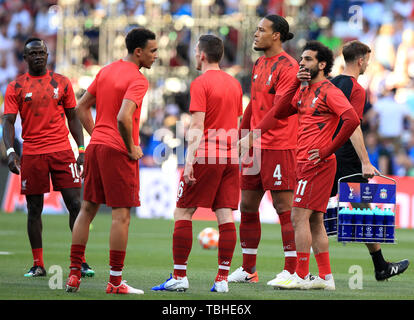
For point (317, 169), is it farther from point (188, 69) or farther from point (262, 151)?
point (188, 69)

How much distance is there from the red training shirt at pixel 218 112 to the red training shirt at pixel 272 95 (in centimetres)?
87

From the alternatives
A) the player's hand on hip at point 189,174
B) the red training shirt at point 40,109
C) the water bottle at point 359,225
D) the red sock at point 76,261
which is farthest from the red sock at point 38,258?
the water bottle at point 359,225

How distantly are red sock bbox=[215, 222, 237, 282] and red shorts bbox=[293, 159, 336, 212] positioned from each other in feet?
2.32

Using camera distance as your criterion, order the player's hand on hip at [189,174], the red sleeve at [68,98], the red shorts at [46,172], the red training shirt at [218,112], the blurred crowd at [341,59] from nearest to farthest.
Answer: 1. the player's hand on hip at [189,174]
2. the red training shirt at [218,112]
3. the red shorts at [46,172]
4. the red sleeve at [68,98]
5. the blurred crowd at [341,59]

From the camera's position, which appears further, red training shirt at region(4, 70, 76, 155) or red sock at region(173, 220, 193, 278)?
red training shirt at region(4, 70, 76, 155)

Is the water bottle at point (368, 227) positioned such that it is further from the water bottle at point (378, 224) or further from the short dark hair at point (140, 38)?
the short dark hair at point (140, 38)

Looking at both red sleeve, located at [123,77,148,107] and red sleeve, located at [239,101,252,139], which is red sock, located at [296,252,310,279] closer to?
red sleeve, located at [239,101,252,139]

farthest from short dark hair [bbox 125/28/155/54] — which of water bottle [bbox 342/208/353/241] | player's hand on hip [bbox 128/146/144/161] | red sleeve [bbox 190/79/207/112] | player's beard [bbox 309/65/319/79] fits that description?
water bottle [bbox 342/208/353/241]

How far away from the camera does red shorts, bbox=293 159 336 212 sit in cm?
877

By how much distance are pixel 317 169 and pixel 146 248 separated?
18.9 ft

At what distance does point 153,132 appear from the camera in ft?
75.7

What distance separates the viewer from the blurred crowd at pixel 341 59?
20.5m
